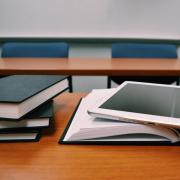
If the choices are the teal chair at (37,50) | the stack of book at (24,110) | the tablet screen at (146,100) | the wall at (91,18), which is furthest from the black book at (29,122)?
the wall at (91,18)

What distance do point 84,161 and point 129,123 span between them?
116 mm

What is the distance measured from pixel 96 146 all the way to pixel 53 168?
0.10 m

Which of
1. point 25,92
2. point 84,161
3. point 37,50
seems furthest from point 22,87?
point 37,50

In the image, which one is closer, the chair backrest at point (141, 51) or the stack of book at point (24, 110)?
the stack of book at point (24, 110)

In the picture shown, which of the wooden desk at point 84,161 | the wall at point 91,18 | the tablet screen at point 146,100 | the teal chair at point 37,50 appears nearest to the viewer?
the wooden desk at point 84,161

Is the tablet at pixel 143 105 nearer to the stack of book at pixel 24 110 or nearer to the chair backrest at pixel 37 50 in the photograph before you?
the stack of book at pixel 24 110

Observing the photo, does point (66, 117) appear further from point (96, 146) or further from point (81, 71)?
point (81, 71)

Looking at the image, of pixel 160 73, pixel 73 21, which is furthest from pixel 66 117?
pixel 73 21

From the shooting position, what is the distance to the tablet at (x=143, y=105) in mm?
490

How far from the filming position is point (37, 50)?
1826 millimetres

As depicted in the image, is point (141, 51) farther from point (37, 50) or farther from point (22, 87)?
point (22, 87)

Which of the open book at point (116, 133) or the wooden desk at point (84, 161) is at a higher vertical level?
the open book at point (116, 133)

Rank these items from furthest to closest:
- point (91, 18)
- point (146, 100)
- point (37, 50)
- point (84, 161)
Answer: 1. point (91, 18)
2. point (37, 50)
3. point (146, 100)
4. point (84, 161)

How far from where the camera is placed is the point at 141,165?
45 centimetres
